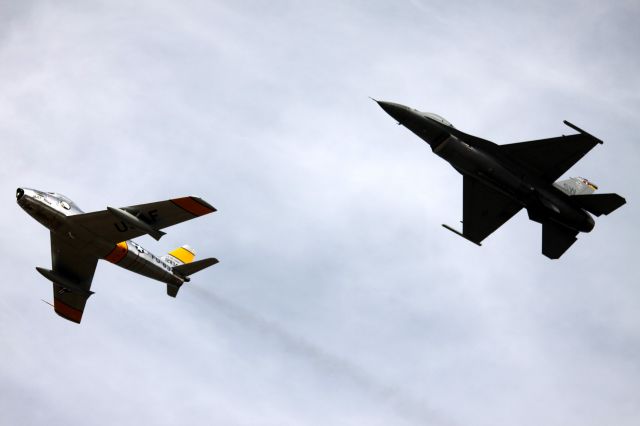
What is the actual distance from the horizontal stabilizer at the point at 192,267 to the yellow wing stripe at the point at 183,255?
3269 mm

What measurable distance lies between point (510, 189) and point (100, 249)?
26061mm

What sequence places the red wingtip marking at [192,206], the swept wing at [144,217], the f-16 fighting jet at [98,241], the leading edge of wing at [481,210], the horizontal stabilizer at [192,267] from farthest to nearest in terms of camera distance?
the leading edge of wing at [481,210]
the horizontal stabilizer at [192,267]
the f-16 fighting jet at [98,241]
the swept wing at [144,217]
the red wingtip marking at [192,206]

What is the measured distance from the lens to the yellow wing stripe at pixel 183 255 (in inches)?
2436

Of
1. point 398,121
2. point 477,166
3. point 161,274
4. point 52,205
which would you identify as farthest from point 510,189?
point 52,205

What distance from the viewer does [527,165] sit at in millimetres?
57406

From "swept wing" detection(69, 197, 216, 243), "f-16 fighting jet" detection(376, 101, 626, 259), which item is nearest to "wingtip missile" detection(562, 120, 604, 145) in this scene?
"f-16 fighting jet" detection(376, 101, 626, 259)

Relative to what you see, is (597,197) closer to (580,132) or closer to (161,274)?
(580,132)

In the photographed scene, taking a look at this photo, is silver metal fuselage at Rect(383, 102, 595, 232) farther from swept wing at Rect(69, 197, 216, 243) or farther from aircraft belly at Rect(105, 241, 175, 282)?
aircraft belly at Rect(105, 241, 175, 282)

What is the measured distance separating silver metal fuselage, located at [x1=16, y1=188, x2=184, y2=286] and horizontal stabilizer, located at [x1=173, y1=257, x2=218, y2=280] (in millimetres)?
394

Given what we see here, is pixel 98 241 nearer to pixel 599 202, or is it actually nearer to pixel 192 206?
pixel 192 206

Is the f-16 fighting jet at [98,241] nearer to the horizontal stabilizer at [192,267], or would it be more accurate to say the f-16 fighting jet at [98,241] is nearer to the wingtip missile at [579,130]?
the horizontal stabilizer at [192,267]

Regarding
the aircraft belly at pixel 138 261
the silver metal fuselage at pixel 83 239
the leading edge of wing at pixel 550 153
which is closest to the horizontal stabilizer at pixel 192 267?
the silver metal fuselage at pixel 83 239

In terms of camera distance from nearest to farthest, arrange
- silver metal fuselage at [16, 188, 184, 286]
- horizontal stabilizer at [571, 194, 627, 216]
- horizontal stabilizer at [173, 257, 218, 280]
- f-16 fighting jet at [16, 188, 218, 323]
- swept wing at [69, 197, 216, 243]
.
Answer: swept wing at [69, 197, 216, 243] < f-16 fighting jet at [16, 188, 218, 323] < silver metal fuselage at [16, 188, 184, 286] < horizontal stabilizer at [173, 257, 218, 280] < horizontal stabilizer at [571, 194, 627, 216]

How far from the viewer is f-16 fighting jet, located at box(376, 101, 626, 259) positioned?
56594mm
